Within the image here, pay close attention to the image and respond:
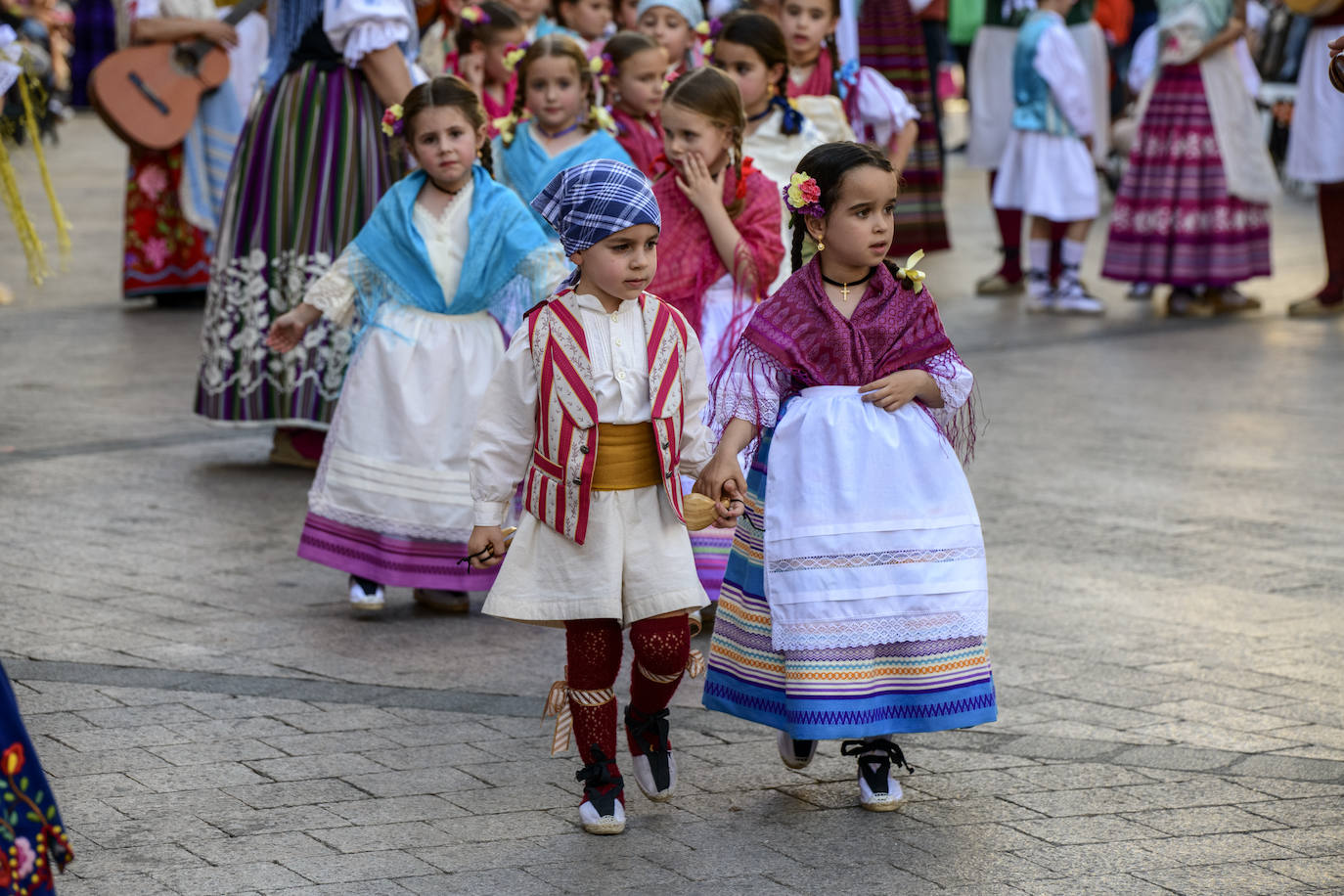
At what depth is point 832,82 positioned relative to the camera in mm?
6688

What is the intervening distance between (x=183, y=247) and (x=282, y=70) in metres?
4.31

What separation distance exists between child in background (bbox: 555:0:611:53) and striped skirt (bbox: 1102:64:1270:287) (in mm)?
3600

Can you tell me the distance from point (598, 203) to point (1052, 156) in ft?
24.1

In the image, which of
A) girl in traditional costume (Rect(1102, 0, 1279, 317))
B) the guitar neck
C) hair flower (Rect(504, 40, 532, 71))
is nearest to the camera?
hair flower (Rect(504, 40, 532, 71))

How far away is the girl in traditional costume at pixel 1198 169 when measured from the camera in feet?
32.7

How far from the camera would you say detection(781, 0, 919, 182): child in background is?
21.1 feet

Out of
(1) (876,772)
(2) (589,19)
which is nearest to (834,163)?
(1) (876,772)

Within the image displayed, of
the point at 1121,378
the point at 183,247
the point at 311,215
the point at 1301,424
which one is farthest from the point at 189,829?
the point at 183,247

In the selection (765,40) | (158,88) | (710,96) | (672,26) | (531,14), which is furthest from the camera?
(158,88)

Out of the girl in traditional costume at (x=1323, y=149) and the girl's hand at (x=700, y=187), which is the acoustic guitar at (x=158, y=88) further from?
the girl's hand at (x=700, y=187)

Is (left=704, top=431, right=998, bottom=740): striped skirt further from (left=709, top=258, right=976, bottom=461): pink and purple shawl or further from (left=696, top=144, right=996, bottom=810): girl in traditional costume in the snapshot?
(left=709, top=258, right=976, bottom=461): pink and purple shawl

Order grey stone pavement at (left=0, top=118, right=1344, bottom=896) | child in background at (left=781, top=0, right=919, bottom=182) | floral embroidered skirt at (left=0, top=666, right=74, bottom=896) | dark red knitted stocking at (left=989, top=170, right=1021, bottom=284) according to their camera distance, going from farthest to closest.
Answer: dark red knitted stocking at (left=989, top=170, right=1021, bottom=284), child in background at (left=781, top=0, right=919, bottom=182), grey stone pavement at (left=0, top=118, right=1344, bottom=896), floral embroidered skirt at (left=0, top=666, right=74, bottom=896)

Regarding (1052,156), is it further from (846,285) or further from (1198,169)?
(846,285)

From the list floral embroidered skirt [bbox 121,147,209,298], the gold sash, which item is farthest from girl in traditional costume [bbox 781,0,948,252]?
floral embroidered skirt [bbox 121,147,209,298]
